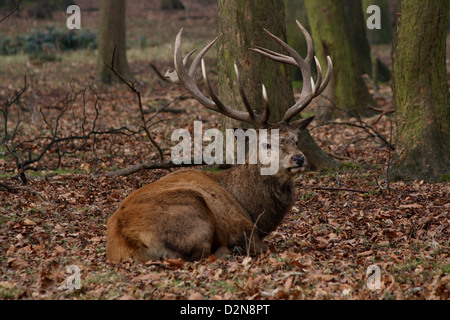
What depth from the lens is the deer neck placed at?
7.16 m

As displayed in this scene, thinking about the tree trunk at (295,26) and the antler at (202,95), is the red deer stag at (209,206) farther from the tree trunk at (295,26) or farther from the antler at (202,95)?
the tree trunk at (295,26)

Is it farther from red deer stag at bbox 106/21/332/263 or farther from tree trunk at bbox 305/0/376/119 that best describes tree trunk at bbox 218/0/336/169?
tree trunk at bbox 305/0/376/119

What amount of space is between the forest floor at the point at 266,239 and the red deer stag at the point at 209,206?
0.75 ft

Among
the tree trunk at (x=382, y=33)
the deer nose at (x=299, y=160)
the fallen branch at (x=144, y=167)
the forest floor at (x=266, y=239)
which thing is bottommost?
the forest floor at (x=266, y=239)

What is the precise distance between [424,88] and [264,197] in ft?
10.8

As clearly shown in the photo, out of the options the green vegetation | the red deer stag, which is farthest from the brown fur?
the green vegetation

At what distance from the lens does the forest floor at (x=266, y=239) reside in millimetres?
5061

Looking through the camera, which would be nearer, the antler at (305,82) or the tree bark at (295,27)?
the antler at (305,82)

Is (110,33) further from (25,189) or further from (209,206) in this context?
(209,206)

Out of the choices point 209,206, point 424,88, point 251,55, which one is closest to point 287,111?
point 209,206

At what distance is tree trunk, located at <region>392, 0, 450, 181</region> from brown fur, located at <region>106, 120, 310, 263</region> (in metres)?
2.44

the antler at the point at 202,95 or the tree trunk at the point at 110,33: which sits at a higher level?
the tree trunk at the point at 110,33

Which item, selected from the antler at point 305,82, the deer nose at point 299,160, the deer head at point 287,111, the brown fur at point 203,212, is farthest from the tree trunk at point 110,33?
the deer nose at point 299,160
